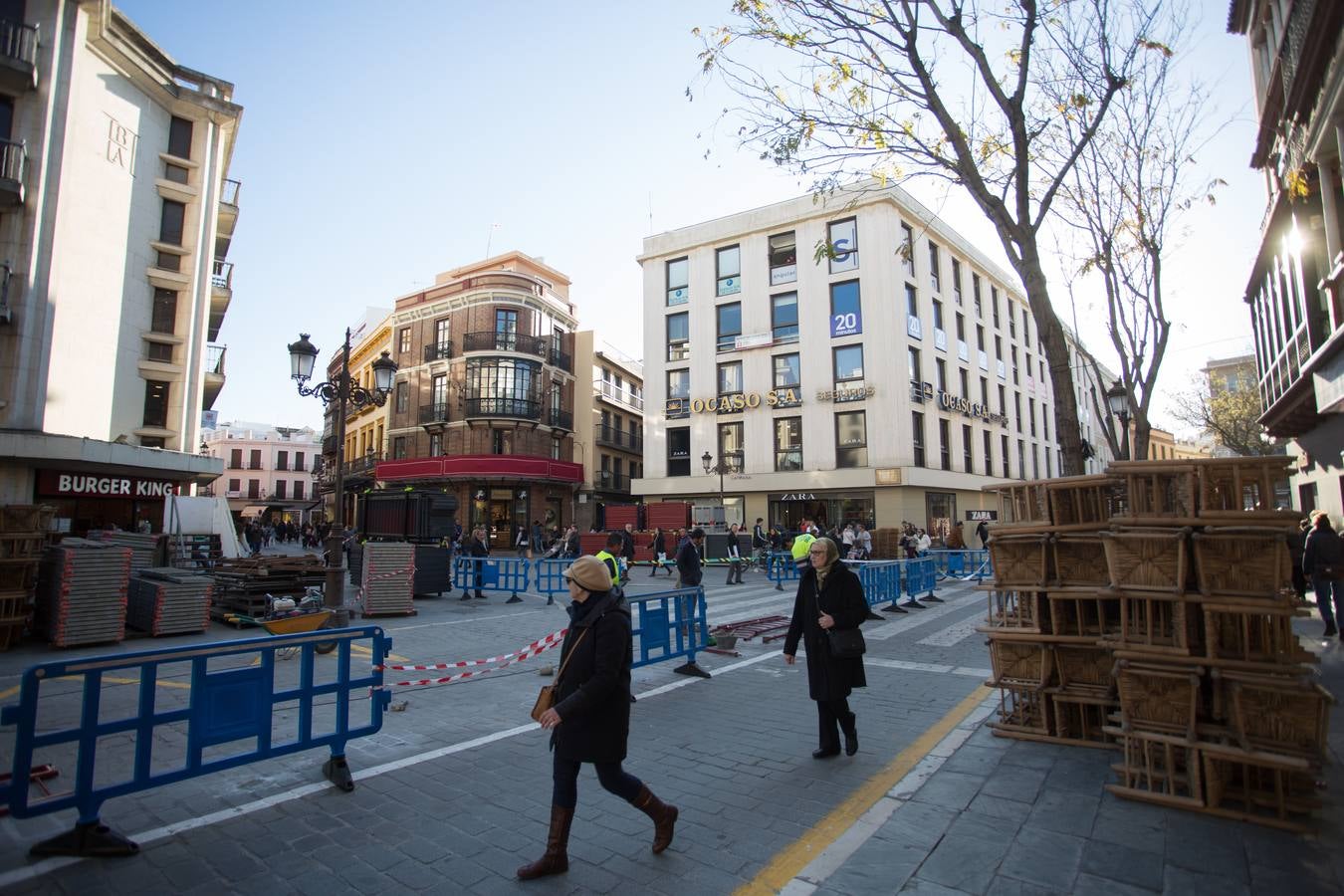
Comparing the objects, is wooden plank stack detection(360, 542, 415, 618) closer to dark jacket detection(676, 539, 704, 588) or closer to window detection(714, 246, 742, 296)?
dark jacket detection(676, 539, 704, 588)

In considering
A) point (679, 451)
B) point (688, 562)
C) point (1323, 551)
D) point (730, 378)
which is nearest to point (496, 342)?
point (679, 451)

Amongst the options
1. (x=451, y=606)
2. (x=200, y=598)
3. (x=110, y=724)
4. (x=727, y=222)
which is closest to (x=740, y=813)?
(x=110, y=724)

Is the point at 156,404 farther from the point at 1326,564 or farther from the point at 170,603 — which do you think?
the point at 1326,564

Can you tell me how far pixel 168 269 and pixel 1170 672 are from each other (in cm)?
2940

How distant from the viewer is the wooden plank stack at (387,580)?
1234cm

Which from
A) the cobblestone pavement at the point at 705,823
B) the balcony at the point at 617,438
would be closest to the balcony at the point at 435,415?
the balcony at the point at 617,438

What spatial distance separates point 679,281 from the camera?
36812 millimetres

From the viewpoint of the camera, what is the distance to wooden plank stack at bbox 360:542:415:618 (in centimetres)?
1234

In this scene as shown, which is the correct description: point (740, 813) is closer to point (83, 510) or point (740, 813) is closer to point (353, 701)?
point (353, 701)

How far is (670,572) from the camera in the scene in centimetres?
2233

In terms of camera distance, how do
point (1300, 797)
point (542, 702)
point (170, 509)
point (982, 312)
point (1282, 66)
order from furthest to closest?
point (982, 312)
point (170, 509)
point (1282, 66)
point (1300, 797)
point (542, 702)

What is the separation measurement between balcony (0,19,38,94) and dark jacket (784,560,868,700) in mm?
25139

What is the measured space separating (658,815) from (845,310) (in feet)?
102

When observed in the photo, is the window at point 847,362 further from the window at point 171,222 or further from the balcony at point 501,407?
the window at point 171,222
